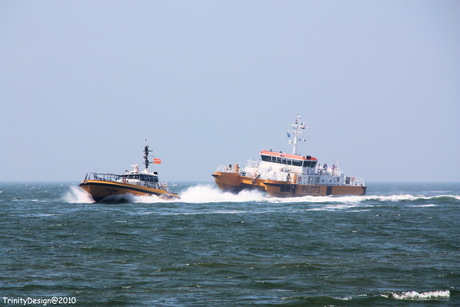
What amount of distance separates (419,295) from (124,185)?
39.0 metres

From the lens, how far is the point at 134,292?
1948 centimetres

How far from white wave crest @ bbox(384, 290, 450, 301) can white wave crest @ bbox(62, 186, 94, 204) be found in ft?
134

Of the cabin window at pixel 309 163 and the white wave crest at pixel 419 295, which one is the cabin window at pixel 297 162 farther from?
the white wave crest at pixel 419 295

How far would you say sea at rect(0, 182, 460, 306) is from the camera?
19.1 metres

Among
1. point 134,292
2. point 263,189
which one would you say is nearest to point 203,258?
point 134,292

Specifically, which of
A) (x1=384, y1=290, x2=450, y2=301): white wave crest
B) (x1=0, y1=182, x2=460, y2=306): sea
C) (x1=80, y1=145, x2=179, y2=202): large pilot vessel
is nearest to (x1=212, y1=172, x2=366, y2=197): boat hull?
(x1=80, y1=145, x2=179, y2=202): large pilot vessel

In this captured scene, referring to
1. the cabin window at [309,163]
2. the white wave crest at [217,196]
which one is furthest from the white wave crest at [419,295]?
the cabin window at [309,163]

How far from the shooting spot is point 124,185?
180ft

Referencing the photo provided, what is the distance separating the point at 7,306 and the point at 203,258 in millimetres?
9994

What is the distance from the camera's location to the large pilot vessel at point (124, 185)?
54312 millimetres

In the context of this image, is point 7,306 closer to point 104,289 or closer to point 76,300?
point 76,300

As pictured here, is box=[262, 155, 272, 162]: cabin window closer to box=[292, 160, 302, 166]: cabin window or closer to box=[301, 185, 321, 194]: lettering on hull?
box=[292, 160, 302, 166]: cabin window

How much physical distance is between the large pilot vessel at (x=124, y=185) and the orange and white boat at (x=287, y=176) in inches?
675

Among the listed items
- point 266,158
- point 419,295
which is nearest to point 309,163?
point 266,158
